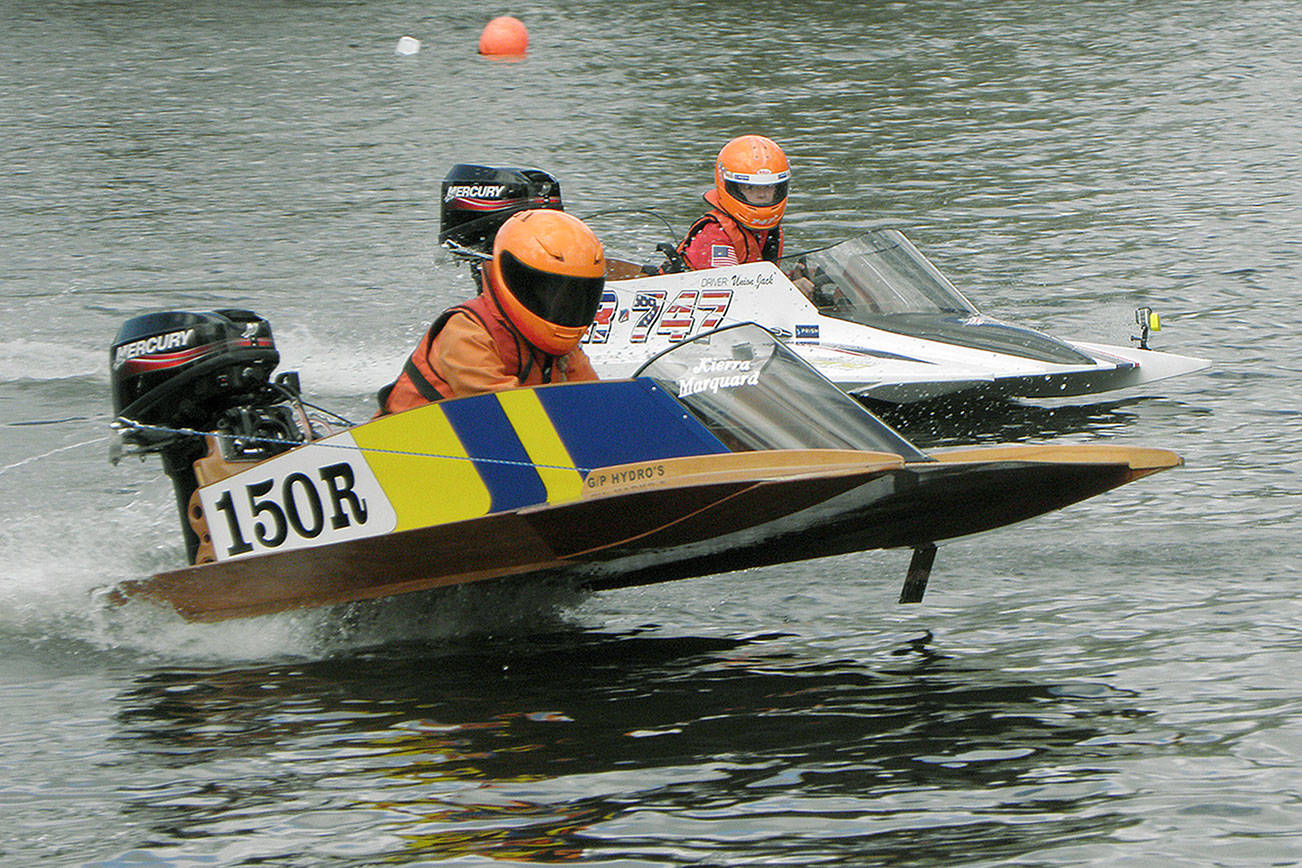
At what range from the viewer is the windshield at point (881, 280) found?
10.0m

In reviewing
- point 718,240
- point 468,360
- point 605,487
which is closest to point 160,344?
point 468,360

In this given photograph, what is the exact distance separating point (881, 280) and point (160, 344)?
4617 mm

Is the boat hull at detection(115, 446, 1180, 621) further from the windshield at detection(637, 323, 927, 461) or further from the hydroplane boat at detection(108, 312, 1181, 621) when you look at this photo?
the windshield at detection(637, 323, 927, 461)

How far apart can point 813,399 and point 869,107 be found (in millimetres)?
14791

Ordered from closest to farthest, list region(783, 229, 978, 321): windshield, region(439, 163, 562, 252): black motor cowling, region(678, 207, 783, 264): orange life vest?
region(783, 229, 978, 321): windshield < region(439, 163, 562, 252): black motor cowling < region(678, 207, 783, 264): orange life vest

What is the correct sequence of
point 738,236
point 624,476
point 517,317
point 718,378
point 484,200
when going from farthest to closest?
1. point 738,236
2. point 484,200
3. point 517,317
4. point 718,378
5. point 624,476

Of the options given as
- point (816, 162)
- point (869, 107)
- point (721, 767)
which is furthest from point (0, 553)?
point (869, 107)

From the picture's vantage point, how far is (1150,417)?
9414 millimetres

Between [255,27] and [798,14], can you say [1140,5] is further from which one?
[255,27]

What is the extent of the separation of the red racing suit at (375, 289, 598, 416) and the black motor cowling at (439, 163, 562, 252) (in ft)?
12.0

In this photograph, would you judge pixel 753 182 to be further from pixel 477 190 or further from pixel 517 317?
pixel 517 317

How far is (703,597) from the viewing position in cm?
695

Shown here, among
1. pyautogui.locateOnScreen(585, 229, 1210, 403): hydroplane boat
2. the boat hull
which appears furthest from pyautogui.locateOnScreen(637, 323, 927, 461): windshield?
pyautogui.locateOnScreen(585, 229, 1210, 403): hydroplane boat

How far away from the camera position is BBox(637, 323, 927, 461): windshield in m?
5.71
